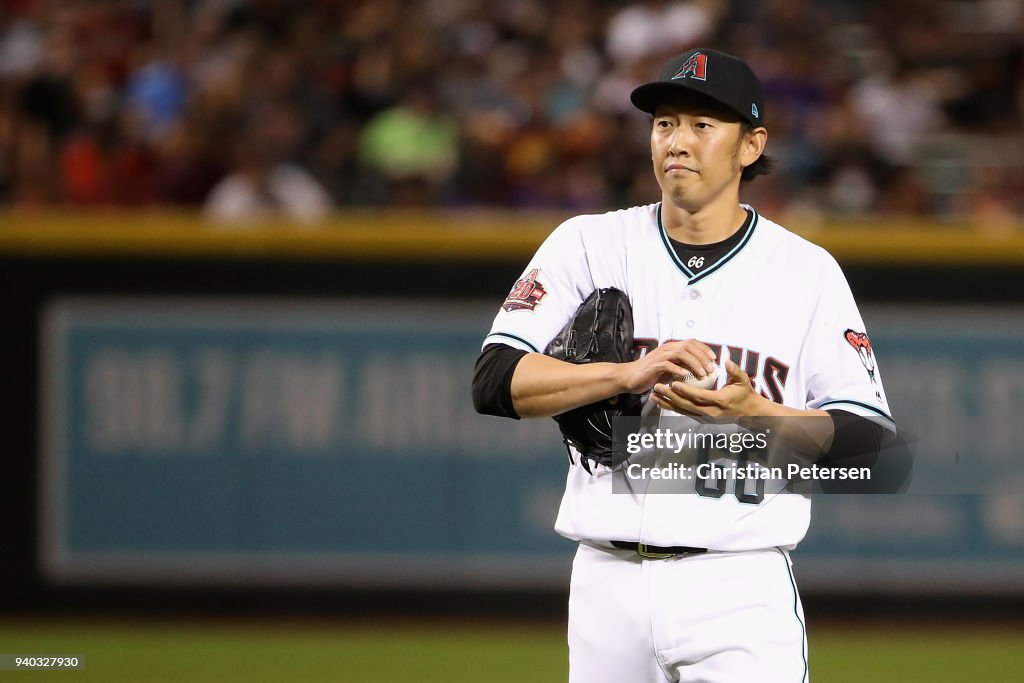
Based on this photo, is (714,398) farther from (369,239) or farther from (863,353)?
(369,239)

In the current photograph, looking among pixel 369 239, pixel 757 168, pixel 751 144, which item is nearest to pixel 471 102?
pixel 369 239

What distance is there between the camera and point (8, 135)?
Result: 344 inches

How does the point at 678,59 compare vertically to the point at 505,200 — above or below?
below

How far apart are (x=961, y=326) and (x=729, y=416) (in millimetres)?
5079

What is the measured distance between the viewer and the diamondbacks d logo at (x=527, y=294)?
10.8ft

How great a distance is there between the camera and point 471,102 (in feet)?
31.0

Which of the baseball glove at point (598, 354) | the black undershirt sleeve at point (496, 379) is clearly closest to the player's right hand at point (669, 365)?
the baseball glove at point (598, 354)

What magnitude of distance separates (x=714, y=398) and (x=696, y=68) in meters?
0.77

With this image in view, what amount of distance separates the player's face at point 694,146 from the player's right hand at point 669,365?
42 centimetres

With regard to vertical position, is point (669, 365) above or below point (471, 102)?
below

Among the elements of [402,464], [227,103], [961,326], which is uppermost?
[227,103]

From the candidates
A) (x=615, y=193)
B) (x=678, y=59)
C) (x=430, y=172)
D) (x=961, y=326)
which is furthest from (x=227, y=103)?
(x=678, y=59)

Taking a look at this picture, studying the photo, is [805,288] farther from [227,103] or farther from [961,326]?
[227,103]

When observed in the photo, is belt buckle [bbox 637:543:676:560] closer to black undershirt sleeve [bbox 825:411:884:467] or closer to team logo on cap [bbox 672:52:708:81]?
black undershirt sleeve [bbox 825:411:884:467]
